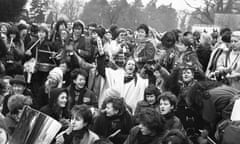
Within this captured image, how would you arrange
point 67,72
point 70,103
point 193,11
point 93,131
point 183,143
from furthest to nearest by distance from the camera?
point 193,11 → point 67,72 → point 70,103 → point 93,131 → point 183,143

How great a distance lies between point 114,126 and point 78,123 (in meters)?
0.79

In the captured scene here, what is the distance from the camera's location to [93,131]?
20.1ft

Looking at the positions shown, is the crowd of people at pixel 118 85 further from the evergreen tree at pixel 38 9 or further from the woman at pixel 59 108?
the evergreen tree at pixel 38 9

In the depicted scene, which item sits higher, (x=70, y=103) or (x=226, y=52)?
(x=226, y=52)

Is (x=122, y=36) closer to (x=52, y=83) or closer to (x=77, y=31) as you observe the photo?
(x=77, y=31)

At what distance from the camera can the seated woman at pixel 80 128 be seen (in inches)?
213

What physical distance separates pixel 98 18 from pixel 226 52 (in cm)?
3646

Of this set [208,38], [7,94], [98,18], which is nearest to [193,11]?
[98,18]

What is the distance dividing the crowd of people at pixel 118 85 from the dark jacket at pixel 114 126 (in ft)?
0.04

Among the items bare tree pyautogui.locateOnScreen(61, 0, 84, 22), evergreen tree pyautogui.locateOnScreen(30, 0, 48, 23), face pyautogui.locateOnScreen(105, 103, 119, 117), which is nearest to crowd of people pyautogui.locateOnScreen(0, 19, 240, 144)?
face pyautogui.locateOnScreen(105, 103, 119, 117)

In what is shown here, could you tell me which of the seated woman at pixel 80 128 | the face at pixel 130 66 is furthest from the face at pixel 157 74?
the seated woman at pixel 80 128

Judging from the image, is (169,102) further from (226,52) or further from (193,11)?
(193,11)

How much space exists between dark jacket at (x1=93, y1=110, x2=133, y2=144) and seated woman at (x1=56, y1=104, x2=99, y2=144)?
53 centimetres

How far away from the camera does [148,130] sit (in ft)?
18.1
